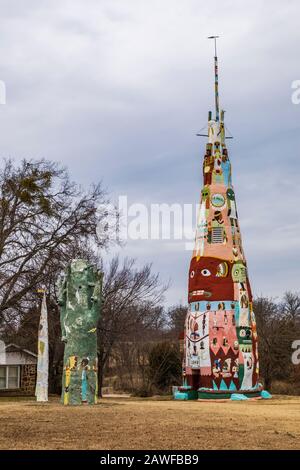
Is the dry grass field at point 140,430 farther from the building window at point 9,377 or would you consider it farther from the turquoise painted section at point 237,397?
the building window at point 9,377

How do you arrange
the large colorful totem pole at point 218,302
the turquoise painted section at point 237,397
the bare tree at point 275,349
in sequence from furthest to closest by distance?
the bare tree at point 275,349
the large colorful totem pole at point 218,302
the turquoise painted section at point 237,397

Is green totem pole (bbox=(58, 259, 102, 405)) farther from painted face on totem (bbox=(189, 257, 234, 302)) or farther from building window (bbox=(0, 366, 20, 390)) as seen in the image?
building window (bbox=(0, 366, 20, 390))

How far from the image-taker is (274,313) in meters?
59.2

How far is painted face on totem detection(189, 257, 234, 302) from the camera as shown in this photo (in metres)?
30.7

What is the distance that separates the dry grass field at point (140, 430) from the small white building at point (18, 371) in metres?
20.0

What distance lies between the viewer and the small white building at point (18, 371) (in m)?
38.2

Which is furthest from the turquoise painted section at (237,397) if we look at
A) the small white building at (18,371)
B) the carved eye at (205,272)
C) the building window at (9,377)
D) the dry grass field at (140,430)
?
the building window at (9,377)

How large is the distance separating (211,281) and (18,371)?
46.8ft

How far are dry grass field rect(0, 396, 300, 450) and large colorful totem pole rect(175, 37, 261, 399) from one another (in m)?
11.4

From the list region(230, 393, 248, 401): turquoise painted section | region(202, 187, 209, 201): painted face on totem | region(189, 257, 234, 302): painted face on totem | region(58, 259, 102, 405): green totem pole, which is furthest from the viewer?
region(202, 187, 209, 201): painted face on totem

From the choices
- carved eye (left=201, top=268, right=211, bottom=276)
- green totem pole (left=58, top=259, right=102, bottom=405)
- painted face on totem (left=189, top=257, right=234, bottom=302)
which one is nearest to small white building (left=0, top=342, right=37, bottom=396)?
painted face on totem (left=189, top=257, right=234, bottom=302)
